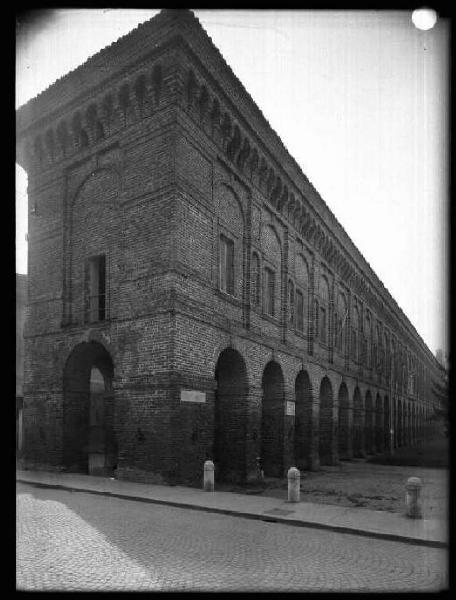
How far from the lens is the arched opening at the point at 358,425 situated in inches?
1179

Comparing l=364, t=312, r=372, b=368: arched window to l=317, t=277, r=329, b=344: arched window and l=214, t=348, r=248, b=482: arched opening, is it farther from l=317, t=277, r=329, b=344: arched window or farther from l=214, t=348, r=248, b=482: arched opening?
l=214, t=348, r=248, b=482: arched opening

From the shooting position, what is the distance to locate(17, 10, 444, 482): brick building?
12.8 m

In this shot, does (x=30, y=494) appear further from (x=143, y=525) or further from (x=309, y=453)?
(x=309, y=453)

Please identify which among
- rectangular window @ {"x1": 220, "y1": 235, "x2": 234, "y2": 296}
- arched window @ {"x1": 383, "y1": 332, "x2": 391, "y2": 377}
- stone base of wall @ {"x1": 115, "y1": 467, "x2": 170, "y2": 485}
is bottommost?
stone base of wall @ {"x1": 115, "y1": 467, "x2": 170, "y2": 485}

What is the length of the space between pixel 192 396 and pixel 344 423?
16.8 m

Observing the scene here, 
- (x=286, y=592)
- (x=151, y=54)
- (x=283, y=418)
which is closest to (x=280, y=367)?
(x=283, y=418)

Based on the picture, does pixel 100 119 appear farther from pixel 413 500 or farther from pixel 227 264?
pixel 413 500

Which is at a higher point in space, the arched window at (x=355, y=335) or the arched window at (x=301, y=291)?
the arched window at (x=301, y=291)

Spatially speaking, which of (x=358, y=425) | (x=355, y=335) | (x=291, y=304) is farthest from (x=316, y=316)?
(x=358, y=425)

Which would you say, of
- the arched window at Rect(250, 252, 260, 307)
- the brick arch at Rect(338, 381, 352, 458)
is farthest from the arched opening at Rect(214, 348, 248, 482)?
the brick arch at Rect(338, 381, 352, 458)

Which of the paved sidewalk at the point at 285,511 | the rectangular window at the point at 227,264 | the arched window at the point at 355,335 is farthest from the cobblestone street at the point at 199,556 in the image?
the arched window at the point at 355,335

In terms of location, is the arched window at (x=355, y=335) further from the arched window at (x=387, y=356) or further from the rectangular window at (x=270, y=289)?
the rectangular window at (x=270, y=289)

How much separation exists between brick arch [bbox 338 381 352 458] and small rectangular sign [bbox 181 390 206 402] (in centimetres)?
1549

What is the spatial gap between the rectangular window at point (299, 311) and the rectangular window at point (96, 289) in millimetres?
9142
